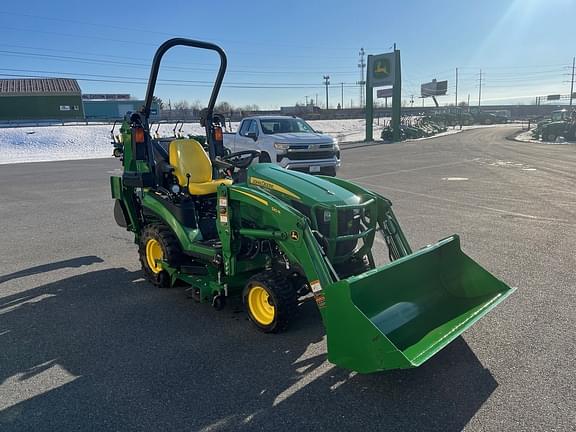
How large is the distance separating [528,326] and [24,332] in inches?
163

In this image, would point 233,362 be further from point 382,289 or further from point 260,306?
point 382,289

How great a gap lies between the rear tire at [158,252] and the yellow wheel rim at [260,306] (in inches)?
43.0

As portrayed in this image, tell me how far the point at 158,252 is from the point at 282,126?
9.39 metres

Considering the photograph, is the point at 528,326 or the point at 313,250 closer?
the point at 313,250

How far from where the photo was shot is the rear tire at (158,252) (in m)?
4.63

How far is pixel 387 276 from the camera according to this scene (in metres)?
3.41

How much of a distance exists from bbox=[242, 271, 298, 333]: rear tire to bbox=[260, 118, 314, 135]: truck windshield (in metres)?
10.1

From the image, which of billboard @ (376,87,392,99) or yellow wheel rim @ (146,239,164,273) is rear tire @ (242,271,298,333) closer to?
yellow wheel rim @ (146,239,164,273)

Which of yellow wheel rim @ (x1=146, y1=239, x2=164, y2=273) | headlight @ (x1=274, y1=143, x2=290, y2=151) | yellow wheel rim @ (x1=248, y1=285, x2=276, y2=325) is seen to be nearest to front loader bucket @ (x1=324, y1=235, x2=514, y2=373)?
yellow wheel rim @ (x1=248, y1=285, x2=276, y2=325)

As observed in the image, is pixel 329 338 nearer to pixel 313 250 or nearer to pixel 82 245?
pixel 313 250

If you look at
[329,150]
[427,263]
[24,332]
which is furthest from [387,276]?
[329,150]

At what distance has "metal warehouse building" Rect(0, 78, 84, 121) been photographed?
53844 millimetres

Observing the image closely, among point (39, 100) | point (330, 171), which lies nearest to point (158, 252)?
point (330, 171)

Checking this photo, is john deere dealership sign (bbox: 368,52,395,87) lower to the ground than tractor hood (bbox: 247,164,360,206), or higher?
higher
